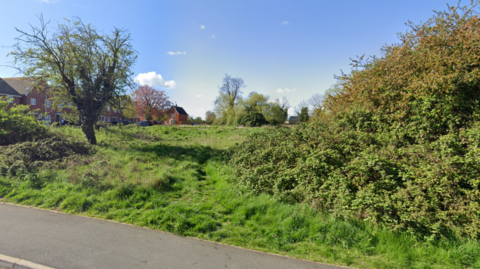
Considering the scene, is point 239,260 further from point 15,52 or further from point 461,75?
point 15,52

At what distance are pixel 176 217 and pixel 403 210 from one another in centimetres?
469

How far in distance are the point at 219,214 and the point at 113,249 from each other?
2.27 metres

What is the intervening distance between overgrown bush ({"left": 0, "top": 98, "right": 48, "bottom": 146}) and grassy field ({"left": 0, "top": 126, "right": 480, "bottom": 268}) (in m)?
5.22

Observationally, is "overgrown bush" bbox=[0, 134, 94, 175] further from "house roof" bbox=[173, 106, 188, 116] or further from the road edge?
"house roof" bbox=[173, 106, 188, 116]

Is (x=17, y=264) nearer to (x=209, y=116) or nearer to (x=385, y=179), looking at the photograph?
(x=385, y=179)

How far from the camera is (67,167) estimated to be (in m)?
8.66

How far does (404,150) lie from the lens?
5.47 m

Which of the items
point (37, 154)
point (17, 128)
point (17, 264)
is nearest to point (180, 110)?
point (17, 128)

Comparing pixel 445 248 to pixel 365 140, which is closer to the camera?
pixel 445 248

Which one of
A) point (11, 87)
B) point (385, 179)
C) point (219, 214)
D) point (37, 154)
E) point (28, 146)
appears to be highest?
point (11, 87)

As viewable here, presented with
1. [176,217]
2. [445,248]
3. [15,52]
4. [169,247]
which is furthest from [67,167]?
[445,248]

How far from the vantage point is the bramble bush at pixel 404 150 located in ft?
13.9

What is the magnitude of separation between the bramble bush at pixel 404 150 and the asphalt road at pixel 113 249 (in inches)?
77.3

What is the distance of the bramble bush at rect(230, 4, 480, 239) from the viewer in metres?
4.25
